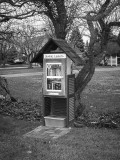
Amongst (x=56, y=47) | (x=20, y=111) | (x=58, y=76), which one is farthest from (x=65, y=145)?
(x=20, y=111)

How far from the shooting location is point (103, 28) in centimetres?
770

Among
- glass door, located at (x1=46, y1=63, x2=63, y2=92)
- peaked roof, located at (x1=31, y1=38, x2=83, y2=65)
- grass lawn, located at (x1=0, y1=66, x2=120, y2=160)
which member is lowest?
grass lawn, located at (x1=0, y1=66, x2=120, y2=160)

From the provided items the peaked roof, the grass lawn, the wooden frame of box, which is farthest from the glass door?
the grass lawn

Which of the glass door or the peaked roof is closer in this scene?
the peaked roof

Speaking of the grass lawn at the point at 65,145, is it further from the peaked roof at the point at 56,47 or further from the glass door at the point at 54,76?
the peaked roof at the point at 56,47

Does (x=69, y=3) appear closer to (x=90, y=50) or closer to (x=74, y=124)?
(x=90, y=50)

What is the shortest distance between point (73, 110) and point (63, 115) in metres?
0.30

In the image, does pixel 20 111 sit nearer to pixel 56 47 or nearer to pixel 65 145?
pixel 56 47

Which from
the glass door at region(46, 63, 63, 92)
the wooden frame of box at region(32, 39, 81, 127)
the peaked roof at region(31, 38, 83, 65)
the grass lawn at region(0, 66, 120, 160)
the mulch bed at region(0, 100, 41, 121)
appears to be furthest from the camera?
the mulch bed at region(0, 100, 41, 121)

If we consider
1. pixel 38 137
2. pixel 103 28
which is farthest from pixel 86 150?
pixel 103 28

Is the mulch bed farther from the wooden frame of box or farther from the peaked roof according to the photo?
the peaked roof

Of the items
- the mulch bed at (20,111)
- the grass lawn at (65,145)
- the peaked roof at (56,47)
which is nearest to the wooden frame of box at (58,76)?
the peaked roof at (56,47)

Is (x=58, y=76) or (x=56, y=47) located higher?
(x=56, y=47)

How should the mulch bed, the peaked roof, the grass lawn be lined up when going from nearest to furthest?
the grass lawn < the peaked roof < the mulch bed
